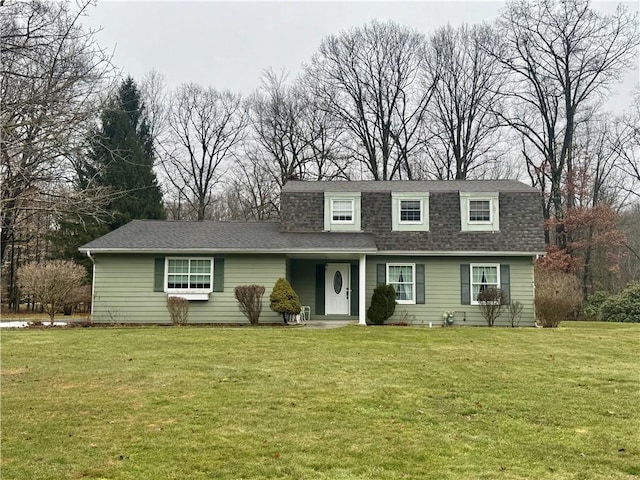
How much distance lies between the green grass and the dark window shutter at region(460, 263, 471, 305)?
646 cm

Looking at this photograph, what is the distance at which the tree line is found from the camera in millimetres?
28219

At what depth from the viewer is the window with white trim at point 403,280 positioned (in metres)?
17.9

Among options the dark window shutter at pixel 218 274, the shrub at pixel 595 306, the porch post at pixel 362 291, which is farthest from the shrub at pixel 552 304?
the dark window shutter at pixel 218 274

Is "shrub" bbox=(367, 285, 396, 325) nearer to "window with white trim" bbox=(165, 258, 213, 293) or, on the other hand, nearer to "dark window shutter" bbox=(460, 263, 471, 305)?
"dark window shutter" bbox=(460, 263, 471, 305)

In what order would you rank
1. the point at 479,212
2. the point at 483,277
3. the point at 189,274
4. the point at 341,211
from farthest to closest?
the point at 341,211
the point at 479,212
the point at 483,277
the point at 189,274

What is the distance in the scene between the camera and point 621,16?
2741cm

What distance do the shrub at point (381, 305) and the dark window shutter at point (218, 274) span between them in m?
4.66

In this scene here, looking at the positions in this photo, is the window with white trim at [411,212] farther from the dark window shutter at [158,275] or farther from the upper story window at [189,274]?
the dark window shutter at [158,275]

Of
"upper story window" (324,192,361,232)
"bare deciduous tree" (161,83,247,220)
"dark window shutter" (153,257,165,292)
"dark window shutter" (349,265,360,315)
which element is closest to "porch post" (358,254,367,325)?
"dark window shutter" (349,265,360,315)

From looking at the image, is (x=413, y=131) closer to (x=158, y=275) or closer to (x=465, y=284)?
(x=465, y=284)

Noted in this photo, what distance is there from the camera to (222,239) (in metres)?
17.8

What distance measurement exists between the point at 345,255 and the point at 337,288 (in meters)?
1.83

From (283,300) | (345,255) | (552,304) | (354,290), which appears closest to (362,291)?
(345,255)

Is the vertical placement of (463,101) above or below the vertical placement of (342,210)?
above
